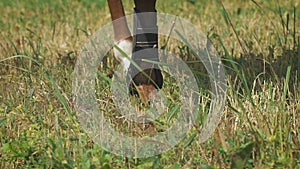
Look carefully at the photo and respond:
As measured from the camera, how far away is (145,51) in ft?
8.27

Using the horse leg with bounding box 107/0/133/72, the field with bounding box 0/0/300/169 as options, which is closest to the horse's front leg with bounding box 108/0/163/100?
the field with bounding box 0/0/300/169

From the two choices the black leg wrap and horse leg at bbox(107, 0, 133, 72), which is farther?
horse leg at bbox(107, 0, 133, 72)

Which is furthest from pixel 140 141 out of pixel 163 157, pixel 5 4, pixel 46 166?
pixel 5 4

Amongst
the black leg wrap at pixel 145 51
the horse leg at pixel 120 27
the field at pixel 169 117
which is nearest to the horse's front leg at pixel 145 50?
the black leg wrap at pixel 145 51

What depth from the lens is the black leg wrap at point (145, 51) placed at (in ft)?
8.18

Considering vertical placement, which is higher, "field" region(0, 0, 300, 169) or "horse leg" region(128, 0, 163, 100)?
"horse leg" region(128, 0, 163, 100)

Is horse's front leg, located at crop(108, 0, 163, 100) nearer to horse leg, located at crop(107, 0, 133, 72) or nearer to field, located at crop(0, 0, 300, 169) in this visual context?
field, located at crop(0, 0, 300, 169)

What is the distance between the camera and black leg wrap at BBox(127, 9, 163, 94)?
2494mm

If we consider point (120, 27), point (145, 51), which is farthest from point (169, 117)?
point (120, 27)

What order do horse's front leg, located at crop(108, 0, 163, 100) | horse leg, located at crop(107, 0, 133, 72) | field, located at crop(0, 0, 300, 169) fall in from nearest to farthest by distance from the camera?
1. field, located at crop(0, 0, 300, 169)
2. horse's front leg, located at crop(108, 0, 163, 100)
3. horse leg, located at crop(107, 0, 133, 72)

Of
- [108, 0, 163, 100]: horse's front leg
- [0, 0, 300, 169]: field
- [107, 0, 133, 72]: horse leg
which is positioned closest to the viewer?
[0, 0, 300, 169]: field

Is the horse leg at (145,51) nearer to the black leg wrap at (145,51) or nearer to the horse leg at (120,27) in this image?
the black leg wrap at (145,51)

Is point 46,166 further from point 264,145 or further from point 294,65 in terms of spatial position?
point 294,65

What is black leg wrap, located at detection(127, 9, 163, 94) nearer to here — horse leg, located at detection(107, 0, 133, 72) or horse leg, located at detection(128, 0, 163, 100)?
horse leg, located at detection(128, 0, 163, 100)
